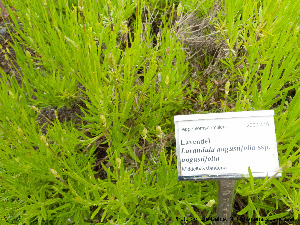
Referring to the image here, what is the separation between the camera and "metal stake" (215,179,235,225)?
29.3 inches

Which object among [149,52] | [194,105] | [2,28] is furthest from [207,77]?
[2,28]

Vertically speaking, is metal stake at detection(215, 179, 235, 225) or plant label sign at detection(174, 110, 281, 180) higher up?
plant label sign at detection(174, 110, 281, 180)

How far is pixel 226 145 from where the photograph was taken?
27.2 inches

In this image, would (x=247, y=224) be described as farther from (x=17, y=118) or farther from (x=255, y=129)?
(x=17, y=118)

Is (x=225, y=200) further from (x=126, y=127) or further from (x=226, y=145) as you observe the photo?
(x=126, y=127)

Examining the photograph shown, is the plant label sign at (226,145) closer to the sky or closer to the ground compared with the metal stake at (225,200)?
closer to the sky

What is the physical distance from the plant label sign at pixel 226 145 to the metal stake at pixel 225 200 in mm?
77

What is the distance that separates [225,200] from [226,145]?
21 cm

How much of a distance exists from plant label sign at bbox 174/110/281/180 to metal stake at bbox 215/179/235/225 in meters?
0.08

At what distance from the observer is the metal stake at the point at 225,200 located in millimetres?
743

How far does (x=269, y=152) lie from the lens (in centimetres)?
67

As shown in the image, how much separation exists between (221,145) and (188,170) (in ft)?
0.39

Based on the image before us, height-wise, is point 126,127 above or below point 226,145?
above

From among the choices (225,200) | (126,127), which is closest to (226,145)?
(225,200)
